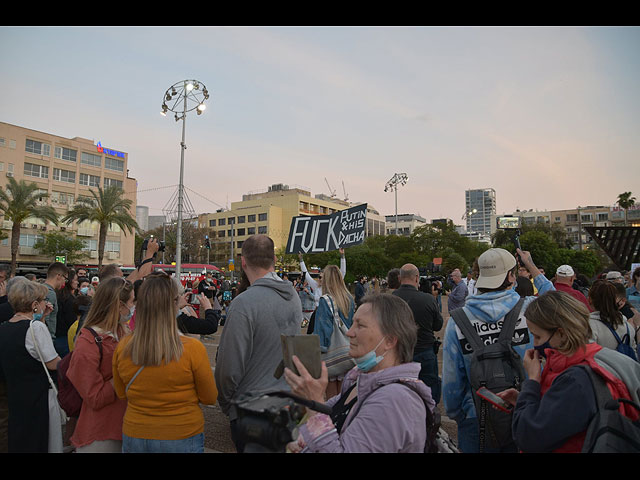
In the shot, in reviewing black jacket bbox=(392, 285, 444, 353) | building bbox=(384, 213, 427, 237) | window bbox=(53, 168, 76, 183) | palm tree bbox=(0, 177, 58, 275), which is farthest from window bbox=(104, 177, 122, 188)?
building bbox=(384, 213, 427, 237)

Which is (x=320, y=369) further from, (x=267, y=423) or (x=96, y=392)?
(x=96, y=392)

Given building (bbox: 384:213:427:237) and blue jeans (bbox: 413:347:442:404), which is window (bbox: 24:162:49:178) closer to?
blue jeans (bbox: 413:347:442:404)

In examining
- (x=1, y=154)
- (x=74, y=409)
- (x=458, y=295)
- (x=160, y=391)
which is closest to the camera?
(x=160, y=391)

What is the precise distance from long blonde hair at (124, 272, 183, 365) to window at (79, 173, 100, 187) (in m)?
63.5

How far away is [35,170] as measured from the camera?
173 ft

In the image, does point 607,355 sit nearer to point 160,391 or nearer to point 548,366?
point 548,366

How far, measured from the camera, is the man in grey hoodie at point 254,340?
2.67m

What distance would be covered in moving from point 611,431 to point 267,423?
149 centimetres

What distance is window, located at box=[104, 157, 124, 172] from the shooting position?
5973 cm

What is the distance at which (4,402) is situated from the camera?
3535 mm

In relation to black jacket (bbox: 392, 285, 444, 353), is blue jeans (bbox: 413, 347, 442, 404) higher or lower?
lower
